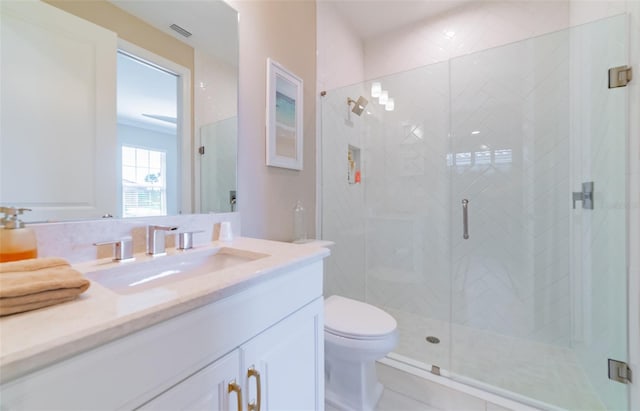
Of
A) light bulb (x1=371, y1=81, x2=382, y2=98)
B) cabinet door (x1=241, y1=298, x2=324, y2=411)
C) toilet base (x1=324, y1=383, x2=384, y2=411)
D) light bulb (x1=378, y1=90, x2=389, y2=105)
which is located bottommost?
toilet base (x1=324, y1=383, x2=384, y2=411)

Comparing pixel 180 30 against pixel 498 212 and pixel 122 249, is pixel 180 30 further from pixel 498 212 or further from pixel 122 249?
pixel 498 212

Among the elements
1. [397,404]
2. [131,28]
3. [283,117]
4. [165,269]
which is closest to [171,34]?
[131,28]

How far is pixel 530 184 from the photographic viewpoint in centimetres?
189

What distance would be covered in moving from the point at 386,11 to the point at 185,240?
2420 mm

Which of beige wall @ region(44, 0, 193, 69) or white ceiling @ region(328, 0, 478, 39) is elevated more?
white ceiling @ region(328, 0, 478, 39)

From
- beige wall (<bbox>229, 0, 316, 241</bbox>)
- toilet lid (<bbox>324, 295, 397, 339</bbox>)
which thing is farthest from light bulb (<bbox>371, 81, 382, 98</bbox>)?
toilet lid (<bbox>324, 295, 397, 339</bbox>)

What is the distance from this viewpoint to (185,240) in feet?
3.32

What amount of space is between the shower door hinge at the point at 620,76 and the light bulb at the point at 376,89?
1.42 metres

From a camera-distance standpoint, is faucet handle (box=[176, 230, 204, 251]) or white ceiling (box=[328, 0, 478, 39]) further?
white ceiling (box=[328, 0, 478, 39])

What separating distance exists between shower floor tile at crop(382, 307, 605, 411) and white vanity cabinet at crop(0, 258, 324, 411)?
1106 mm

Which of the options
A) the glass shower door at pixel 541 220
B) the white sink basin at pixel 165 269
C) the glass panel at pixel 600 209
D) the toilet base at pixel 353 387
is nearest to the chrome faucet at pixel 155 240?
the white sink basin at pixel 165 269

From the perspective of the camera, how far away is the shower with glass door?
4.48 feet

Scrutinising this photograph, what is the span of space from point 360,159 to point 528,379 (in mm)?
1872

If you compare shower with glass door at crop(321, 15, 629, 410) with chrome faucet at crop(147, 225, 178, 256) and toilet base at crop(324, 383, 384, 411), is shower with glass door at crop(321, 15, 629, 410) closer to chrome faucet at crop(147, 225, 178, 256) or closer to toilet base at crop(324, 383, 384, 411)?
toilet base at crop(324, 383, 384, 411)
